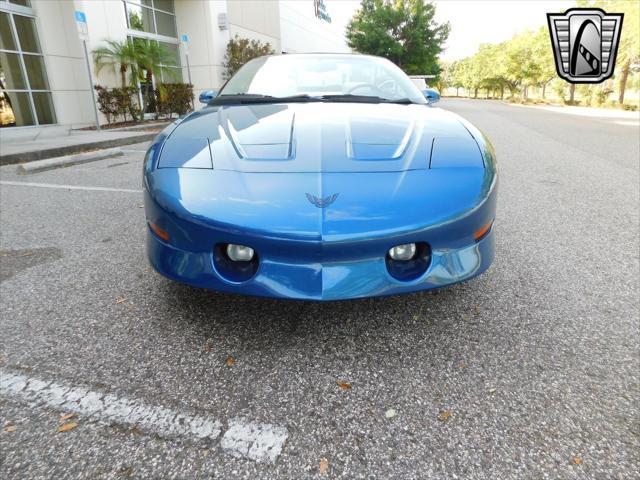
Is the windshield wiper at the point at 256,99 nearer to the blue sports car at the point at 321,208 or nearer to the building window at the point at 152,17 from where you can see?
the blue sports car at the point at 321,208

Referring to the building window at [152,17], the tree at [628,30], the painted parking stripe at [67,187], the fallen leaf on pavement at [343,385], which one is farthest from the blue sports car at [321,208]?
the tree at [628,30]

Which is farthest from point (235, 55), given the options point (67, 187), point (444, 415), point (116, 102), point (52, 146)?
point (444, 415)

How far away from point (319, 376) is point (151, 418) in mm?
531

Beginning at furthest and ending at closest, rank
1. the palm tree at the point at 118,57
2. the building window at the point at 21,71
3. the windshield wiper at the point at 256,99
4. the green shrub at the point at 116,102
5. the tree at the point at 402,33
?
the tree at the point at 402,33 < the green shrub at the point at 116,102 < the palm tree at the point at 118,57 < the building window at the point at 21,71 < the windshield wiper at the point at 256,99

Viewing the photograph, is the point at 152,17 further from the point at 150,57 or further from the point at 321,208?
the point at 321,208

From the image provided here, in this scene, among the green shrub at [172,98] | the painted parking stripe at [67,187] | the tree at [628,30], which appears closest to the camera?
the painted parking stripe at [67,187]

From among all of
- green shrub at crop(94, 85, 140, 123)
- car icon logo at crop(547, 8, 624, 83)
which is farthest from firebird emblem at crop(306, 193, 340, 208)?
green shrub at crop(94, 85, 140, 123)

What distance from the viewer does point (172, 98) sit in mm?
11664

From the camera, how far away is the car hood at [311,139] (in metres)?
1.51

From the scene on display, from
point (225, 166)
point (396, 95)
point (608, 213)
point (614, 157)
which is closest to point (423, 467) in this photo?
point (225, 166)

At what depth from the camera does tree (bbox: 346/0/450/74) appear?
3444 centimetres

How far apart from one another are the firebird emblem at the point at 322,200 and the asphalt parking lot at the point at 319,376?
0.56 m

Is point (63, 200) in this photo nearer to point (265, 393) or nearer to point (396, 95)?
point (396, 95)

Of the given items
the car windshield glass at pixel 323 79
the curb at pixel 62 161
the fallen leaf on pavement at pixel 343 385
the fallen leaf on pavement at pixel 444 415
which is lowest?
the fallen leaf on pavement at pixel 444 415
